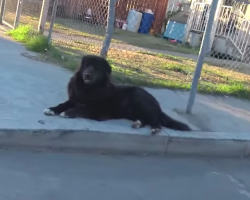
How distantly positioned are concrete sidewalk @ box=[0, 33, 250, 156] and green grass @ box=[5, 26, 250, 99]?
646 mm

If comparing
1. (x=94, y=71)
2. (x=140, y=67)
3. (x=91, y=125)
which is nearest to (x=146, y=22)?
(x=140, y=67)

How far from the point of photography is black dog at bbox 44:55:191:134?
5.41 meters

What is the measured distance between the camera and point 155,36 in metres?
22.1

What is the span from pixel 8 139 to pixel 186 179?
1.84 m

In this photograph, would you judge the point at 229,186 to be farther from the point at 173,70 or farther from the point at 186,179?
the point at 173,70

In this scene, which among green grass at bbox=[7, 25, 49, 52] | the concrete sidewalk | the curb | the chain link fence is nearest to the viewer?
the curb

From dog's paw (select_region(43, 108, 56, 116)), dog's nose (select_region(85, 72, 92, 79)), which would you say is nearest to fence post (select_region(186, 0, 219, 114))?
dog's nose (select_region(85, 72, 92, 79))

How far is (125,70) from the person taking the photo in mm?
9234

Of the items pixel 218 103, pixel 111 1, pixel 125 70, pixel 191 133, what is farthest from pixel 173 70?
pixel 191 133

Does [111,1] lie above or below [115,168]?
above

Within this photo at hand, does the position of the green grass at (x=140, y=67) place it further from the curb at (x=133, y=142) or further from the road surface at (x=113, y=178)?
the road surface at (x=113, y=178)

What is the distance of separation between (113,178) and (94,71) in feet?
4.62

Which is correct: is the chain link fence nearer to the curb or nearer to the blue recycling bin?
the blue recycling bin

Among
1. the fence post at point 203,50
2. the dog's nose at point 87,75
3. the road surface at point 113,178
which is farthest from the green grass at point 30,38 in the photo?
the road surface at point 113,178
